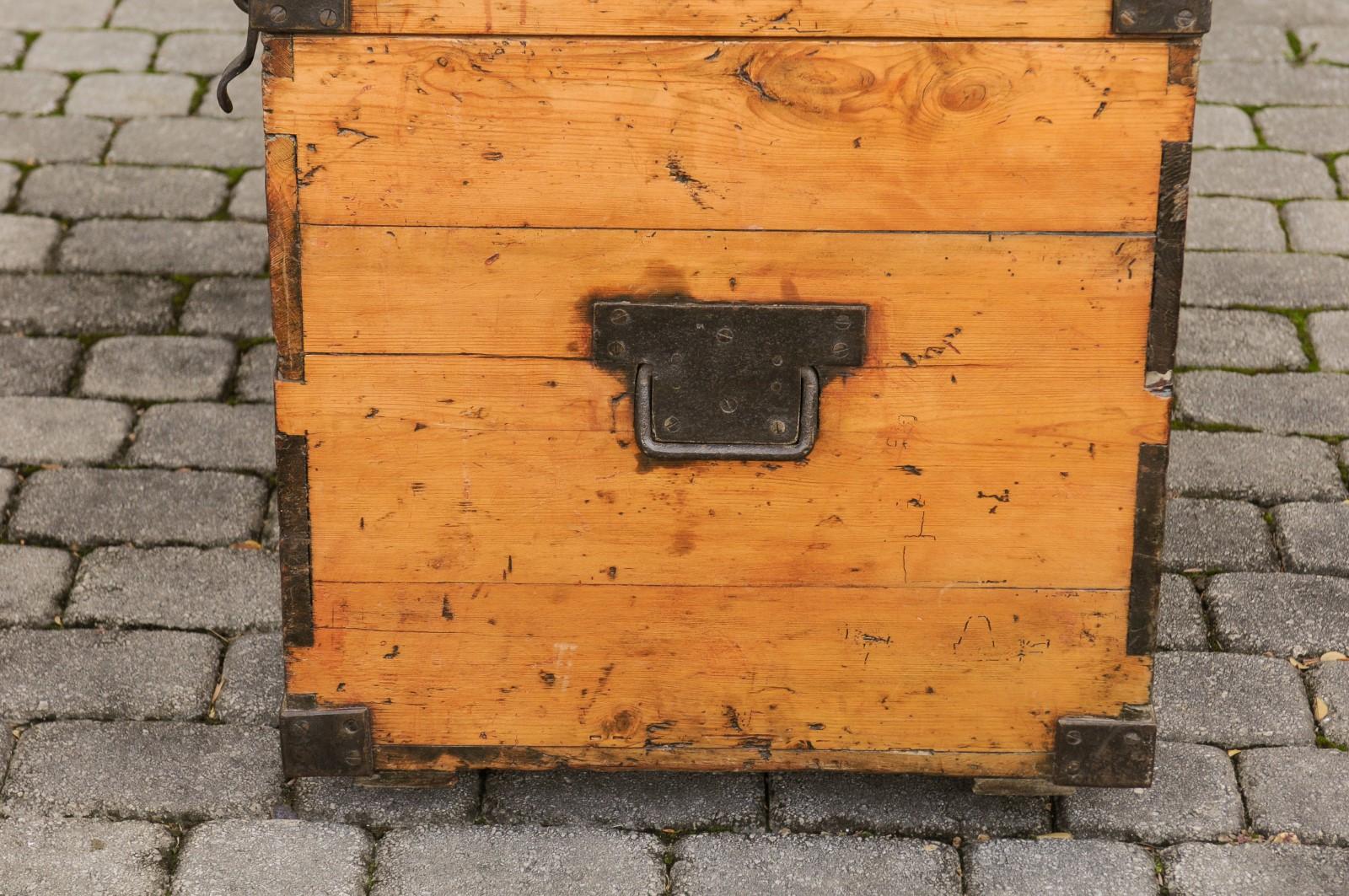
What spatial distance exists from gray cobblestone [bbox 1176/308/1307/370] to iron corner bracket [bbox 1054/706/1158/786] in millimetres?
1622

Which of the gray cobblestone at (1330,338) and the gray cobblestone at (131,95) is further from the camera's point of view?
the gray cobblestone at (131,95)

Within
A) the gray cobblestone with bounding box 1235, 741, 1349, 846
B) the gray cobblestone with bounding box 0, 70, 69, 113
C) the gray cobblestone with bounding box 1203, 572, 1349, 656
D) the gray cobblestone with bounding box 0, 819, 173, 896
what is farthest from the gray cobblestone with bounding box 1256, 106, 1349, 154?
the gray cobblestone with bounding box 0, 819, 173, 896

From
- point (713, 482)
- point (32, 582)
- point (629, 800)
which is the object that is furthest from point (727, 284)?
point (32, 582)

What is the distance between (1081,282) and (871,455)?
1.25 feet

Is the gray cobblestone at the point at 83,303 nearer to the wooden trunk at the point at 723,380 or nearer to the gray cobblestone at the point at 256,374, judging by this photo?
the gray cobblestone at the point at 256,374

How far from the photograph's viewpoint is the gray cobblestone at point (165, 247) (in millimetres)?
4305

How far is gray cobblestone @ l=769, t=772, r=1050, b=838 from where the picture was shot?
260cm

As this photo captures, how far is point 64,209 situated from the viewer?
4539mm

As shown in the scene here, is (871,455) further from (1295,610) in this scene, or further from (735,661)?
(1295,610)

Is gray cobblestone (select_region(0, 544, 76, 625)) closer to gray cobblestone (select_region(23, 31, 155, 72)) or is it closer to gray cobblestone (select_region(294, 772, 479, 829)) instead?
gray cobblestone (select_region(294, 772, 479, 829))

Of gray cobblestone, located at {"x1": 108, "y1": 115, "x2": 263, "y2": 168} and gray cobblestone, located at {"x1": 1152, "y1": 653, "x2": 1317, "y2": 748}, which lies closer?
gray cobblestone, located at {"x1": 1152, "y1": 653, "x2": 1317, "y2": 748}

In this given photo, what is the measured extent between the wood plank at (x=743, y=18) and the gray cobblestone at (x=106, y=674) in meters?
1.32

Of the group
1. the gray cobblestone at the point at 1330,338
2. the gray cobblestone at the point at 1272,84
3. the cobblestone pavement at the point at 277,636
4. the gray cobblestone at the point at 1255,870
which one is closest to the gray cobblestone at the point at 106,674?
the cobblestone pavement at the point at 277,636

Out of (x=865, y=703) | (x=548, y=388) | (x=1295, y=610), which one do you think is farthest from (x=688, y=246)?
(x=1295, y=610)
